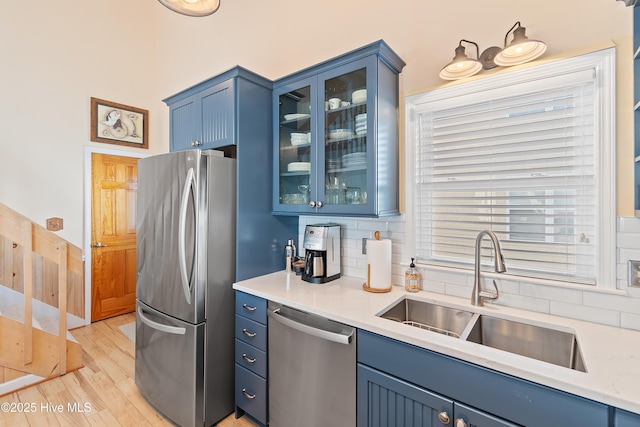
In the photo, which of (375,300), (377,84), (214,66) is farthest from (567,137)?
(214,66)

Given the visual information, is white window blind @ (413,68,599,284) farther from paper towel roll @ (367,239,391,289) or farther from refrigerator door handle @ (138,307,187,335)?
refrigerator door handle @ (138,307,187,335)

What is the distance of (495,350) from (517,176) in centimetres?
89

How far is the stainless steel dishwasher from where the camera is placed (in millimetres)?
1377

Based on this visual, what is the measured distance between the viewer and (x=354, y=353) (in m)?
1.35

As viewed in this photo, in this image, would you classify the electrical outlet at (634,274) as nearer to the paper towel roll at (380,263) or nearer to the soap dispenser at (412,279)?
the soap dispenser at (412,279)

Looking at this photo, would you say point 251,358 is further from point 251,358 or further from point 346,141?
point 346,141

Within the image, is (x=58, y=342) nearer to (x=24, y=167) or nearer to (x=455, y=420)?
(x=24, y=167)

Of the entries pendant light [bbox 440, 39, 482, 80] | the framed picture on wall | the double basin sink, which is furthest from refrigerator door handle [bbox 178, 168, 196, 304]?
the framed picture on wall

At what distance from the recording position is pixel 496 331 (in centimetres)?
142

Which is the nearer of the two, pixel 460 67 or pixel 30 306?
pixel 460 67

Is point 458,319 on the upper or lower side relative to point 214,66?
lower

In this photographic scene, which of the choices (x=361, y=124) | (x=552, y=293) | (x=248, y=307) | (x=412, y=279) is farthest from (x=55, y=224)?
(x=552, y=293)

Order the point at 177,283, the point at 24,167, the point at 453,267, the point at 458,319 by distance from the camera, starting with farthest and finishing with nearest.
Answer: the point at 24,167 < the point at 177,283 < the point at 453,267 < the point at 458,319

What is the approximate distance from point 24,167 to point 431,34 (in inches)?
154
